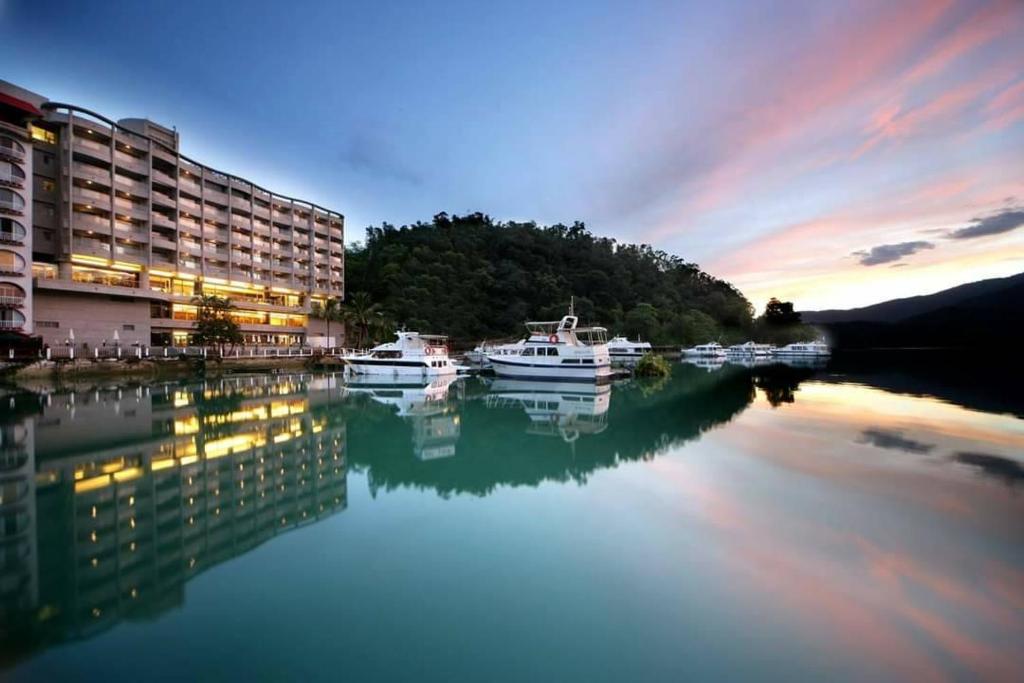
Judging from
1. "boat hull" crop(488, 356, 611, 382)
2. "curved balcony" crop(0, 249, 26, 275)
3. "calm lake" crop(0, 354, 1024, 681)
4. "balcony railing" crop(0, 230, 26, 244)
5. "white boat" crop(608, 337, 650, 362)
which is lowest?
"calm lake" crop(0, 354, 1024, 681)

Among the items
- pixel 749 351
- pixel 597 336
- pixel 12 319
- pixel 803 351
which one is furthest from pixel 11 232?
pixel 803 351

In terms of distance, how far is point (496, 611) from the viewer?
19.2 feet

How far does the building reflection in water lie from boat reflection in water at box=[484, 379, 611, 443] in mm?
7942

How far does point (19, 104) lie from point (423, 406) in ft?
123

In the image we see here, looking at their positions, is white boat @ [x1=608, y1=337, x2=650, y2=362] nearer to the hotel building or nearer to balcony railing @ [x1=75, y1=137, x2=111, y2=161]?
the hotel building

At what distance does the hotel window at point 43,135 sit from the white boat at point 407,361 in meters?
30.8

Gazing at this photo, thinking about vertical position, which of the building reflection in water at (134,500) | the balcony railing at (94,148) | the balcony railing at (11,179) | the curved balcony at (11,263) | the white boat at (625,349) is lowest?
the building reflection in water at (134,500)

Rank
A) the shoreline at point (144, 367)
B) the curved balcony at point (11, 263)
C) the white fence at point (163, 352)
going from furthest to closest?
1. the white fence at point (163, 352)
2. the curved balcony at point (11, 263)
3. the shoreline at point (144, 367)

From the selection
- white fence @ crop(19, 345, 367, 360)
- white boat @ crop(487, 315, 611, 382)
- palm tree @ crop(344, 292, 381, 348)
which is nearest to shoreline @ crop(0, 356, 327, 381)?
white fence @ crop(19, 345, 367, 360)

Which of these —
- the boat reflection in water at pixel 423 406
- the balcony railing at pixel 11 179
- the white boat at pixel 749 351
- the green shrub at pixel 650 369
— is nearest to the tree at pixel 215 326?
the boat reflection in water at pixel 423 406

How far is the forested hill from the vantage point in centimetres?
6844

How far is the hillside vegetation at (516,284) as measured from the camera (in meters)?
68.5

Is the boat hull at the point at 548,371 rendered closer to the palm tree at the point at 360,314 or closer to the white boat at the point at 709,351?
the palm tree at the point at 360,314

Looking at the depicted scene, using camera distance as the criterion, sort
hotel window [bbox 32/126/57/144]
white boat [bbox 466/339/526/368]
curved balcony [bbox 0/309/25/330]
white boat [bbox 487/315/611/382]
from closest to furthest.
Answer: curved balcony [bbox 0/309/25/330] → white boat [bbox 487/315/611/382] → white boat [bbox 466/339/526/368] → hotel window [bbox 32/126/57/144]
